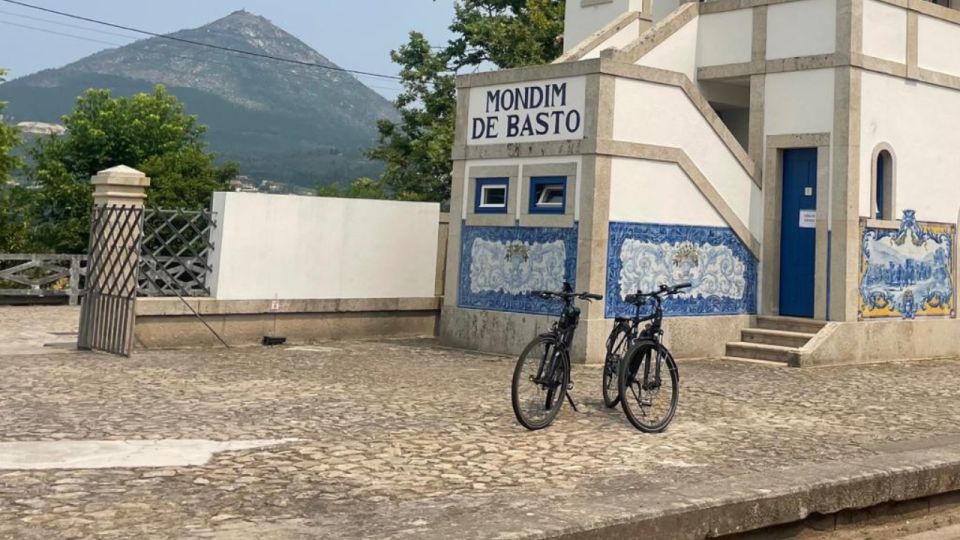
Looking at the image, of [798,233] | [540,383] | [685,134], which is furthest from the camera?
[798,233]

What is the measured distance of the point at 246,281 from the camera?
1473cm

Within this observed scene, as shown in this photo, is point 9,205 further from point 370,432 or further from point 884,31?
point 370,432

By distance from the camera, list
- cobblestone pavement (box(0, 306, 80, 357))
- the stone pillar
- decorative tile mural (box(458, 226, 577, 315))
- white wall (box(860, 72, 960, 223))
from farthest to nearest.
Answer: white wall (box(860, 72, 960, 223)) → decorative tile mural (box(458, 226, 577, 315)) → cobblestone pavement (box(0, 306, 80, 357)) → the stone pillar

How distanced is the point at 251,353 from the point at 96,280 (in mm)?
2202

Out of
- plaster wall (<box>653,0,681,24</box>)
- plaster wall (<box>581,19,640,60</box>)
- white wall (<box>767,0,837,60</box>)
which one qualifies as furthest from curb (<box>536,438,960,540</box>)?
plaster wall (<box>653,0,681,24</box>)

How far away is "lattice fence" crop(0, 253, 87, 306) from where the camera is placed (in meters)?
23.1

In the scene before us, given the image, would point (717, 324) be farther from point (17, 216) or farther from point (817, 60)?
point (17, 216)

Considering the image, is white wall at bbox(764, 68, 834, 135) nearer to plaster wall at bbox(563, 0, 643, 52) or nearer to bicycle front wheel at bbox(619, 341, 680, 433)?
plaster wall at bbox(563, 0, 643, 52)

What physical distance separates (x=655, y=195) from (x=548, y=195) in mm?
1472

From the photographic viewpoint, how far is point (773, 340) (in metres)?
15.1

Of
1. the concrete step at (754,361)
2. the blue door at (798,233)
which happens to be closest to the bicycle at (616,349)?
the concrete step at (754,361)

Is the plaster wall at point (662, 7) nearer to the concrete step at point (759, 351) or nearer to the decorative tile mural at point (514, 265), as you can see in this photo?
the decorative tile mural at point (514, 265)

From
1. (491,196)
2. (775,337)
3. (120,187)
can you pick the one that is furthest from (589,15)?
(120,187)

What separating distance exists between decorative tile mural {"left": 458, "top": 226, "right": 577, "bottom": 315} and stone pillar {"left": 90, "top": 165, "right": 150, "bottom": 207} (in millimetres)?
4665
